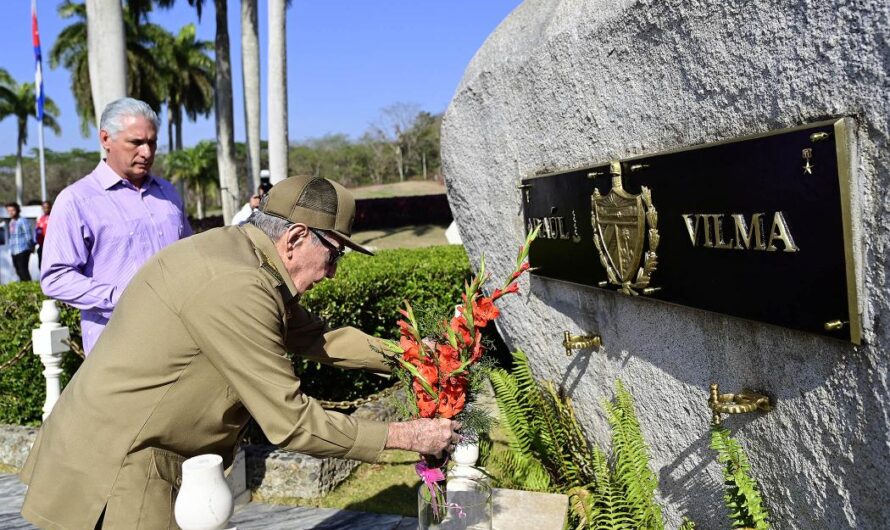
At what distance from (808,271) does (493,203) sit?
2.44 meters

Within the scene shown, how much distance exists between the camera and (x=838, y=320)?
1.84 metres

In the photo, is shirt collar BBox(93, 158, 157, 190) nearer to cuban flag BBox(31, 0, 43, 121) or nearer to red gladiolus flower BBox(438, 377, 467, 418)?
red gladiolus flower BBox(438, 377, 467, 418)

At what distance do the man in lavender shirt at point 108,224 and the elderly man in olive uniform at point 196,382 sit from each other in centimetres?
109

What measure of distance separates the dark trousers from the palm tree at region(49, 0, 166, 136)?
28036mm

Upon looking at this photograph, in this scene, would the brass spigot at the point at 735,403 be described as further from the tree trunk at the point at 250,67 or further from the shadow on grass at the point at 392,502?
the tree trunk at the point at 250,67

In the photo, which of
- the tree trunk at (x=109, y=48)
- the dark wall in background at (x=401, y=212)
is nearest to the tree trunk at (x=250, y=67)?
the tree trunk at (x=109, y=48)

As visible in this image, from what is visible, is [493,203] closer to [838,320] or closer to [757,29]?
[757,29]

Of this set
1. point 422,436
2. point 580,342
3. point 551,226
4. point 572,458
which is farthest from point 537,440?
point 422,436

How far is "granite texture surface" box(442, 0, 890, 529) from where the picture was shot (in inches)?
71.7

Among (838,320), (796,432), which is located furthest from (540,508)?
(838,320)

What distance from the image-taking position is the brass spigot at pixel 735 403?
225 cm

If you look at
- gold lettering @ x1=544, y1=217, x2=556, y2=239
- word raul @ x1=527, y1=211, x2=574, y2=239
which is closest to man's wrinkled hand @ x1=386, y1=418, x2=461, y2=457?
word raul @ x1=527, y1=211, x2=574, y2=239

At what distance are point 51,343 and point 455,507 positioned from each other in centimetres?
335

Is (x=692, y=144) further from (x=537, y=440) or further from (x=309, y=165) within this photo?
(x=309, y=165)
